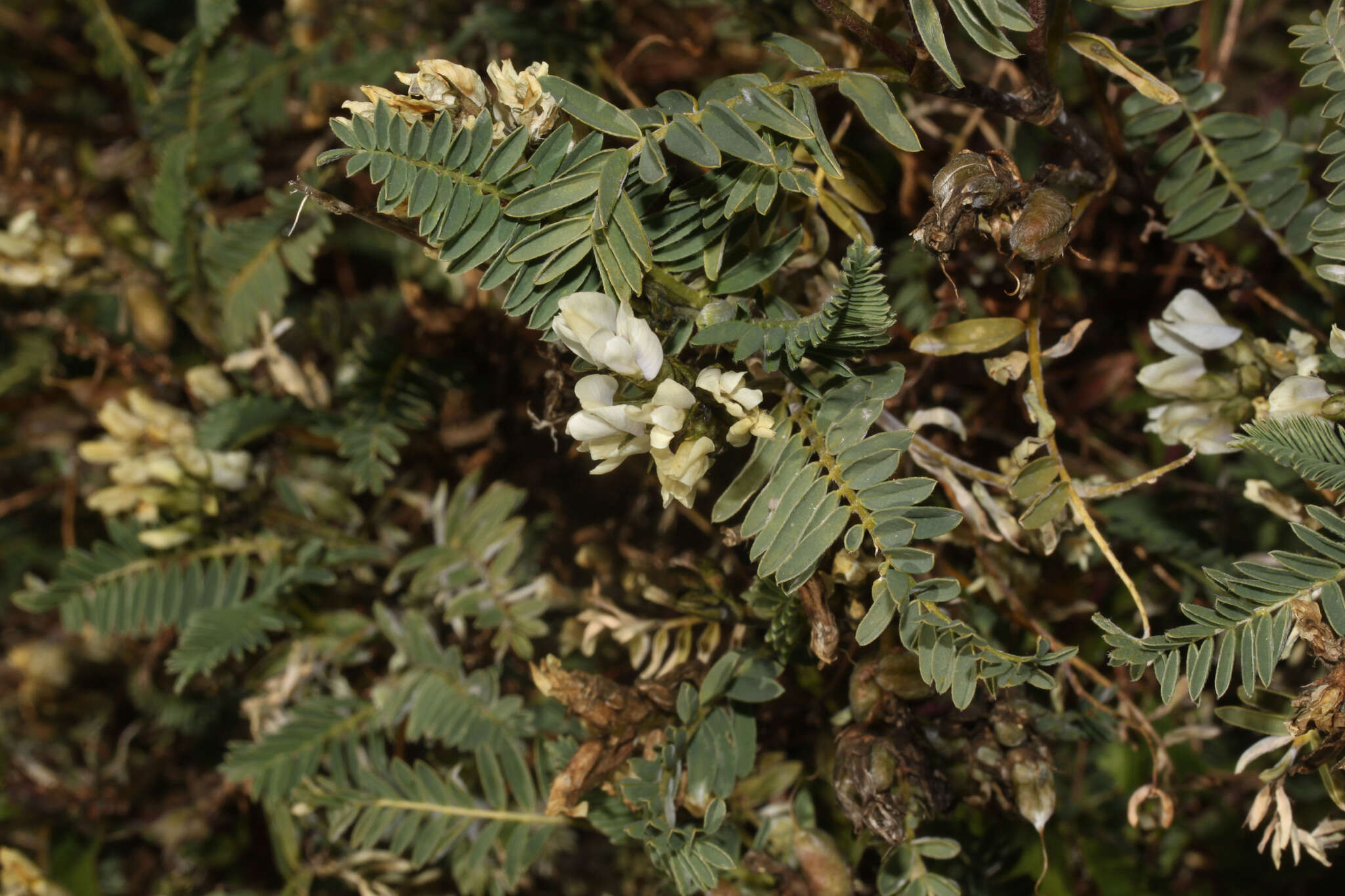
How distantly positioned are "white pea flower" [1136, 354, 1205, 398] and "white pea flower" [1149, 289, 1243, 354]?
1 cm

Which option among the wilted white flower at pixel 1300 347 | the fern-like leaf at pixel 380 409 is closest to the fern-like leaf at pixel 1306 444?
the wilted white flower at pixel 1300 347

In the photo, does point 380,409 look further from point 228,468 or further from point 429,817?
point 429,817

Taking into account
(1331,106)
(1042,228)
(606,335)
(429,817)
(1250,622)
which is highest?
(1331,106)

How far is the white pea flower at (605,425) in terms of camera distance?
0.72 metres

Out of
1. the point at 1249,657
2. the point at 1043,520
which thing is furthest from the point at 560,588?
the point at 1249,657

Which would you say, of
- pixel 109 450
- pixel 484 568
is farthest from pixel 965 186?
pixel 109 450

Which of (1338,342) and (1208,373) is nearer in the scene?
(1338,342)

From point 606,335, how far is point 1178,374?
0.57 meters

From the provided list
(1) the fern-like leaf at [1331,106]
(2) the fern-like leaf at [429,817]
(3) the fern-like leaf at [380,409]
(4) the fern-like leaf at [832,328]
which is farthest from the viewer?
(3) the fern-like leaf at [380,409]

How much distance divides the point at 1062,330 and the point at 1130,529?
25 centimetres

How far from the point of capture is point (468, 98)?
784 millimetres

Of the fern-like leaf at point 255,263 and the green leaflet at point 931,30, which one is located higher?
the green leaflet at point 931,30

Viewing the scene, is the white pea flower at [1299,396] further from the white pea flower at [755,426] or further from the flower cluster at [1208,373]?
the white pea flower at [755,426]

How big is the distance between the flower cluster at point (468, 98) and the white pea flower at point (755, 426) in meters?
0.28
